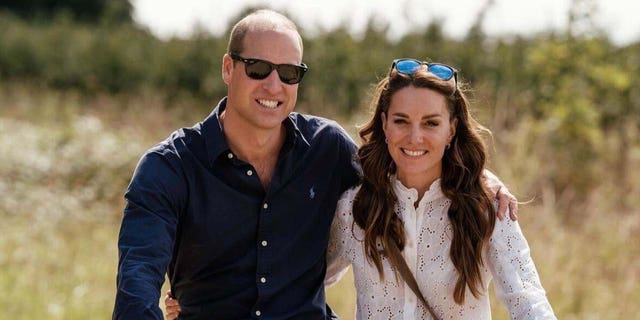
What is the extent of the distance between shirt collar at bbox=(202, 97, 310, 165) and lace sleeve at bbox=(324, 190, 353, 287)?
0.28m

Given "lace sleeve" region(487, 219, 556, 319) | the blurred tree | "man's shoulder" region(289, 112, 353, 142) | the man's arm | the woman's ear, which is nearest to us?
the man's arm

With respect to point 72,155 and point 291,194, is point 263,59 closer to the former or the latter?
point 291,194

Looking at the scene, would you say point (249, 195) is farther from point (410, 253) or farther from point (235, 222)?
point (410, 253)

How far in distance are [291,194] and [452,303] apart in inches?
29.6

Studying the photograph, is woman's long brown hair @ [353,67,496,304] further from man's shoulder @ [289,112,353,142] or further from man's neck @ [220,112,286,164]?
man's neck @ [220,112,286,164]

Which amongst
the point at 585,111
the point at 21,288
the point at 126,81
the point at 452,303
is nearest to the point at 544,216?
the point at 585,111

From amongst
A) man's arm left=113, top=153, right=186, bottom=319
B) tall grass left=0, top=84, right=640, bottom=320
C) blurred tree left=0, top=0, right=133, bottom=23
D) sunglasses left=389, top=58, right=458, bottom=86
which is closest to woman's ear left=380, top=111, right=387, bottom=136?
sunglasses left=389, top=58, right=458, bottom=86

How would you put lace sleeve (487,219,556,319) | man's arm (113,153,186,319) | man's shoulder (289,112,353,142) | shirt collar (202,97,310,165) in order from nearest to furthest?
man's arm (113,153,186,319), lace sleeve (487,219,556,319), shirt collar (202,97,310,165), man's shoulder (289,112,353,142)

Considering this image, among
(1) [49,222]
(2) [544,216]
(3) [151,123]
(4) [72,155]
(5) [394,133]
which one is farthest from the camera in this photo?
(3) [151,123]

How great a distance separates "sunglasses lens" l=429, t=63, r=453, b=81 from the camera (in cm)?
382

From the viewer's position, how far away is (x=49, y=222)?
10023mm

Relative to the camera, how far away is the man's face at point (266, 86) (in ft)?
12.5

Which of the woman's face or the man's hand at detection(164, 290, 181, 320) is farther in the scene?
the man's hand at detection(164, 290, 181, 320)

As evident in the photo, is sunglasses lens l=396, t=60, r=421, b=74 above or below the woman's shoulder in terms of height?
above
